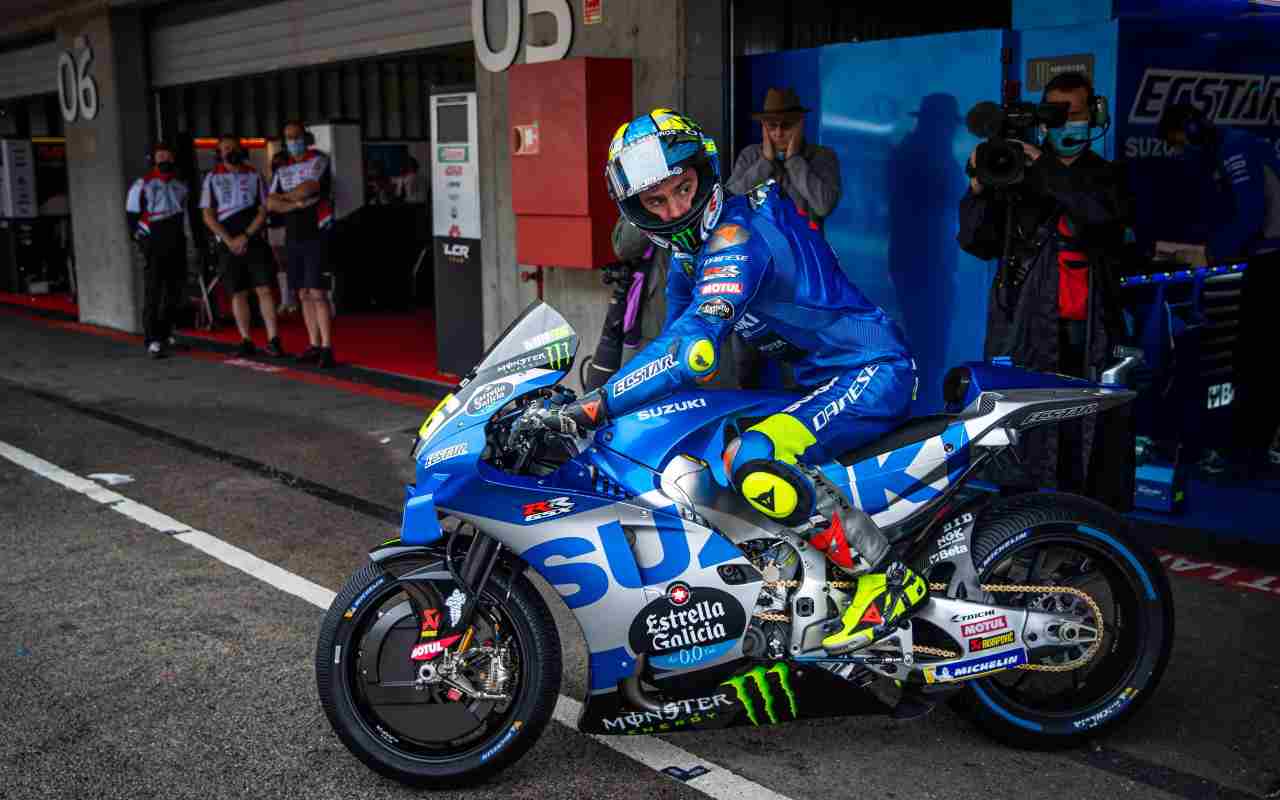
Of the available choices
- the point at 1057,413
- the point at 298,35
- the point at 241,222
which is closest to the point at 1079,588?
the point at 1057,413

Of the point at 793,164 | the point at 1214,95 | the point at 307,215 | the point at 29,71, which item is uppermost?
the point at 29,71

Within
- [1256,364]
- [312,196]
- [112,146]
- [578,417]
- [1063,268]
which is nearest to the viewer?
[578,417]

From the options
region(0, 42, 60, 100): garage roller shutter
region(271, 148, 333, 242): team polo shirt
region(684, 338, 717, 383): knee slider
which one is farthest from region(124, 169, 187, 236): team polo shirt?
region(684, 338, 717, 383): knee slider

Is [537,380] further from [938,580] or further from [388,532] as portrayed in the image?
[388,532]

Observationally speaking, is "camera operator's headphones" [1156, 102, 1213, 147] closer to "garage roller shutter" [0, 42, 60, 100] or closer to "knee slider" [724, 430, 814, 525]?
"knee slider" [724, 430, 814, 525]

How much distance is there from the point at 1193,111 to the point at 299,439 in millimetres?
5732

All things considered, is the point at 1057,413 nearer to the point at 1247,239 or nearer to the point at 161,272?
the point at 1247,239

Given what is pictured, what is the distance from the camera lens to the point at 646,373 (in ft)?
11.1

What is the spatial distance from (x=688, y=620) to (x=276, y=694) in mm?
1606

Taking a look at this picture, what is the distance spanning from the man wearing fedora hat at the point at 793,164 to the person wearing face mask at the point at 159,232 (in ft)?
24.5

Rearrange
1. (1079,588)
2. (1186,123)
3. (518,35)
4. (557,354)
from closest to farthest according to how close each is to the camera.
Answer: (557,354)
(1079,588)
(1186,123)
(518,35)

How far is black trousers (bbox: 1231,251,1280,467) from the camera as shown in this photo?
6.77 m

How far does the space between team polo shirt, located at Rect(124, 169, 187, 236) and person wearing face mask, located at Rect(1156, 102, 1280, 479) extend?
30.8 feet

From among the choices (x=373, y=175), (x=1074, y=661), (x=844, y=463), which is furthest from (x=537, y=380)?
(x=373, y=175)
